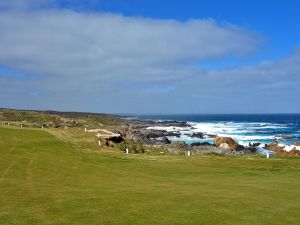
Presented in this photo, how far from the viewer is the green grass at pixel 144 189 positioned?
1533cm

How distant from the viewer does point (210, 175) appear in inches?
1129

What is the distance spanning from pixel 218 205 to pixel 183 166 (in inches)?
644

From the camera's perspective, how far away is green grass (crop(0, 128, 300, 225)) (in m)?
15.3

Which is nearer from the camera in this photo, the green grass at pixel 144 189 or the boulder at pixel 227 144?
the green grass at pixel 144 189

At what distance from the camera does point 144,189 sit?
21.5 m

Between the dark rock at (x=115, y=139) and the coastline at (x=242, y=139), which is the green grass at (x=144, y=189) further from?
the coastline at (x=242, y=139)

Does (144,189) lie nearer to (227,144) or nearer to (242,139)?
(227,144)

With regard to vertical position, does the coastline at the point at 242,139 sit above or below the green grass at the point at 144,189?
below

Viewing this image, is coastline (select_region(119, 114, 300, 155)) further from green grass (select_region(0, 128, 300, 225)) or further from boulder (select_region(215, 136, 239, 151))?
green grass (select_region(0, 128, 300, 225))

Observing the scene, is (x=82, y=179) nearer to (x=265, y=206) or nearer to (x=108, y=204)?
(x=108, y=204)

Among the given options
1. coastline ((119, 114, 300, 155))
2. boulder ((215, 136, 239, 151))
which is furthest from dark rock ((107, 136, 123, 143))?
boulder ((215, 136, 239, 151))

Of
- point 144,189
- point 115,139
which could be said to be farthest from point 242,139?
point 144,189

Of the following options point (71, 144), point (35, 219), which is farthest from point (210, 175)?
point (71, 144)

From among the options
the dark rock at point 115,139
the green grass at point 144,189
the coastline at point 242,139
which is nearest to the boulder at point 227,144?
the coastline at point 242,139
